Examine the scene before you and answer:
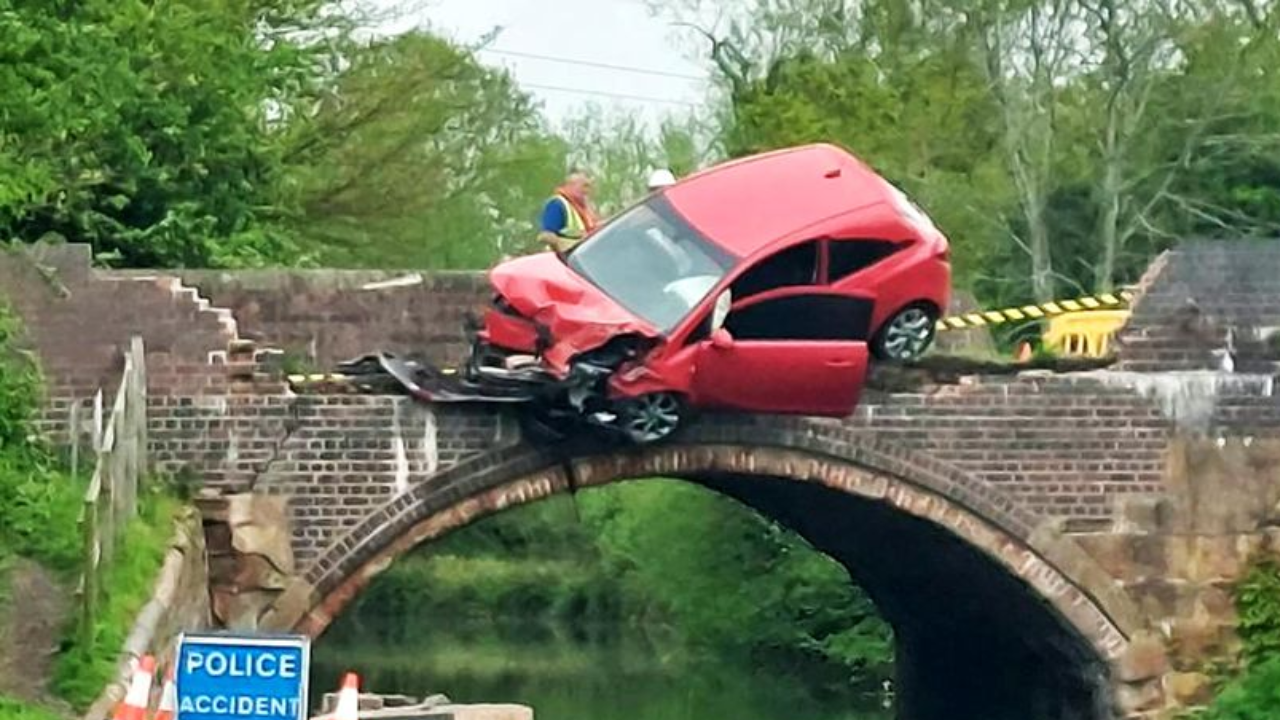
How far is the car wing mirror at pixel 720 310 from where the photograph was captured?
63.4ft

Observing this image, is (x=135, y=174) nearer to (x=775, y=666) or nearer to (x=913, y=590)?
(x=913, y=590)

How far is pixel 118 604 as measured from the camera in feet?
53.2

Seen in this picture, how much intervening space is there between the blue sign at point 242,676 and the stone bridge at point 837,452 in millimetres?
8927

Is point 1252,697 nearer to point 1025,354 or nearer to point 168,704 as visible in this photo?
point 1025,354

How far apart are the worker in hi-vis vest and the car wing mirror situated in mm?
1603

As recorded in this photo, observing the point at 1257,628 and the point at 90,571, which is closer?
the point at 90,571

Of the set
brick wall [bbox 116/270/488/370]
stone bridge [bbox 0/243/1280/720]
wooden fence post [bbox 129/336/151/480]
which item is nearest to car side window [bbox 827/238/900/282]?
stone bridge [bbox 0/243/1280/720]

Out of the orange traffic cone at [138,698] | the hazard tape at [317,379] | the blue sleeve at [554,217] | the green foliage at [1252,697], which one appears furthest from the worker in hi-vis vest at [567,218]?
the orange traffic cone at [138,698]

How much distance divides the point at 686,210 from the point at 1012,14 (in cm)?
1807

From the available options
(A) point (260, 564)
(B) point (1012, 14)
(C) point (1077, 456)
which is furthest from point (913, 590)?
(B) point (1012, 14)

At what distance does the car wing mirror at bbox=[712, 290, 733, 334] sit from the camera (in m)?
19.3

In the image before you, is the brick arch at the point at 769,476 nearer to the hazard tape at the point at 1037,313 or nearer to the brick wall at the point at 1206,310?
the brick wall at the point at 1206,310

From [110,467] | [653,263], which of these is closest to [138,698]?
[110,467]

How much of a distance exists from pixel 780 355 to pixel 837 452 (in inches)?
43.8
